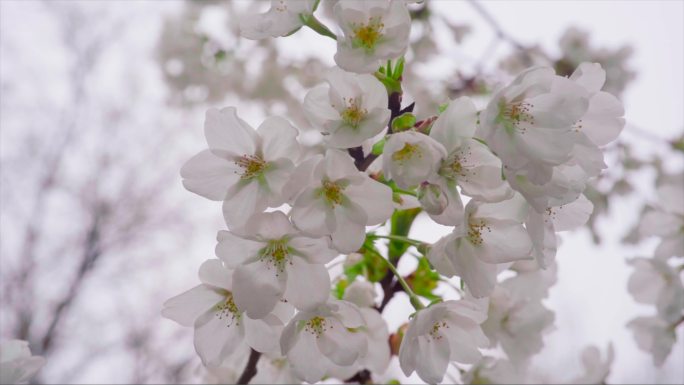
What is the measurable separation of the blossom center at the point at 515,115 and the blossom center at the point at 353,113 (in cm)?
16

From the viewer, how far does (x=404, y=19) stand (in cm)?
65

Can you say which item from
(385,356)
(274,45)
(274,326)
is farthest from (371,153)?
(274,45)

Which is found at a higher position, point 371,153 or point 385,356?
point 371,153

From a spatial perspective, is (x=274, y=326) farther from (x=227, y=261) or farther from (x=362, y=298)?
(x=362, y=298)

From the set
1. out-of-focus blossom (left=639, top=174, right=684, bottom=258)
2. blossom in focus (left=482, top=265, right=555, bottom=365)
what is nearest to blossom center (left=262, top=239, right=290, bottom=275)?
blossom in focus (left=482, top=265, right=555, bottom=365)

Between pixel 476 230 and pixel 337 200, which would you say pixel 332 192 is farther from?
pixel 476 230

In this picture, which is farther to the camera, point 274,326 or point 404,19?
point 274,326

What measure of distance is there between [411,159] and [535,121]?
6.5 inches

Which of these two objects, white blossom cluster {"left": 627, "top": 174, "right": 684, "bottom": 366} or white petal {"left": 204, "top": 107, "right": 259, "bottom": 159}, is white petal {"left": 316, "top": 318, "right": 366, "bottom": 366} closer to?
white petal {"left": 204, "top": 107, "right": 259, "bottom": 159}

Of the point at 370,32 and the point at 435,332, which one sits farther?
the point at 435,332

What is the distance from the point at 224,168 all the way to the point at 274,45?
8.84ft

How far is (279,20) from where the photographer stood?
29.9 inches

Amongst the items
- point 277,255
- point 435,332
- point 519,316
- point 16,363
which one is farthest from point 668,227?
point 16,363

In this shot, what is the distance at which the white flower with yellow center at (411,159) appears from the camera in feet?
1.95
